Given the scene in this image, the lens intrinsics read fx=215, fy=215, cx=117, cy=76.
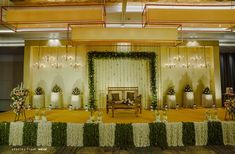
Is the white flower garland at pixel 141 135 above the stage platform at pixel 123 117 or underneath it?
underneath

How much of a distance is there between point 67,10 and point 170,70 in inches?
258

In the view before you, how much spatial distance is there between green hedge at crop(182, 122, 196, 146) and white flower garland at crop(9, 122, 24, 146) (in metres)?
4.16

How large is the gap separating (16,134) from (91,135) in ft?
6.40

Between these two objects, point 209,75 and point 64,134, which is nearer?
point 64,134

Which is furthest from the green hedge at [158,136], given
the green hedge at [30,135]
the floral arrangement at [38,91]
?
the floral arrangement at [38,91]

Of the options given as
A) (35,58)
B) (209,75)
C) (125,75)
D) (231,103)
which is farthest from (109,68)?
(231,103)

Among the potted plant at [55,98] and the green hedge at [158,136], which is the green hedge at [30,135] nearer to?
the green hedge at [158,136]

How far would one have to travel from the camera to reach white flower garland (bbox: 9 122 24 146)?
217 inches

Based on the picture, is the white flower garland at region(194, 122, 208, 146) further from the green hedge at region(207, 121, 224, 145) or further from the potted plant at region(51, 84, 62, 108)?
the potted plant at region(51, 84, 62, 108)

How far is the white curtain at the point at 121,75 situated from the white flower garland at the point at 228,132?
491 cm

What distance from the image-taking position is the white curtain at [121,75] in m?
10.3

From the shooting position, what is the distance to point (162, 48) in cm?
1043

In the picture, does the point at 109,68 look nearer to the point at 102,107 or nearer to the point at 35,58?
the point at 102,107

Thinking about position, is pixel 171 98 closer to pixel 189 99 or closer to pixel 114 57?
pixel 189 99
